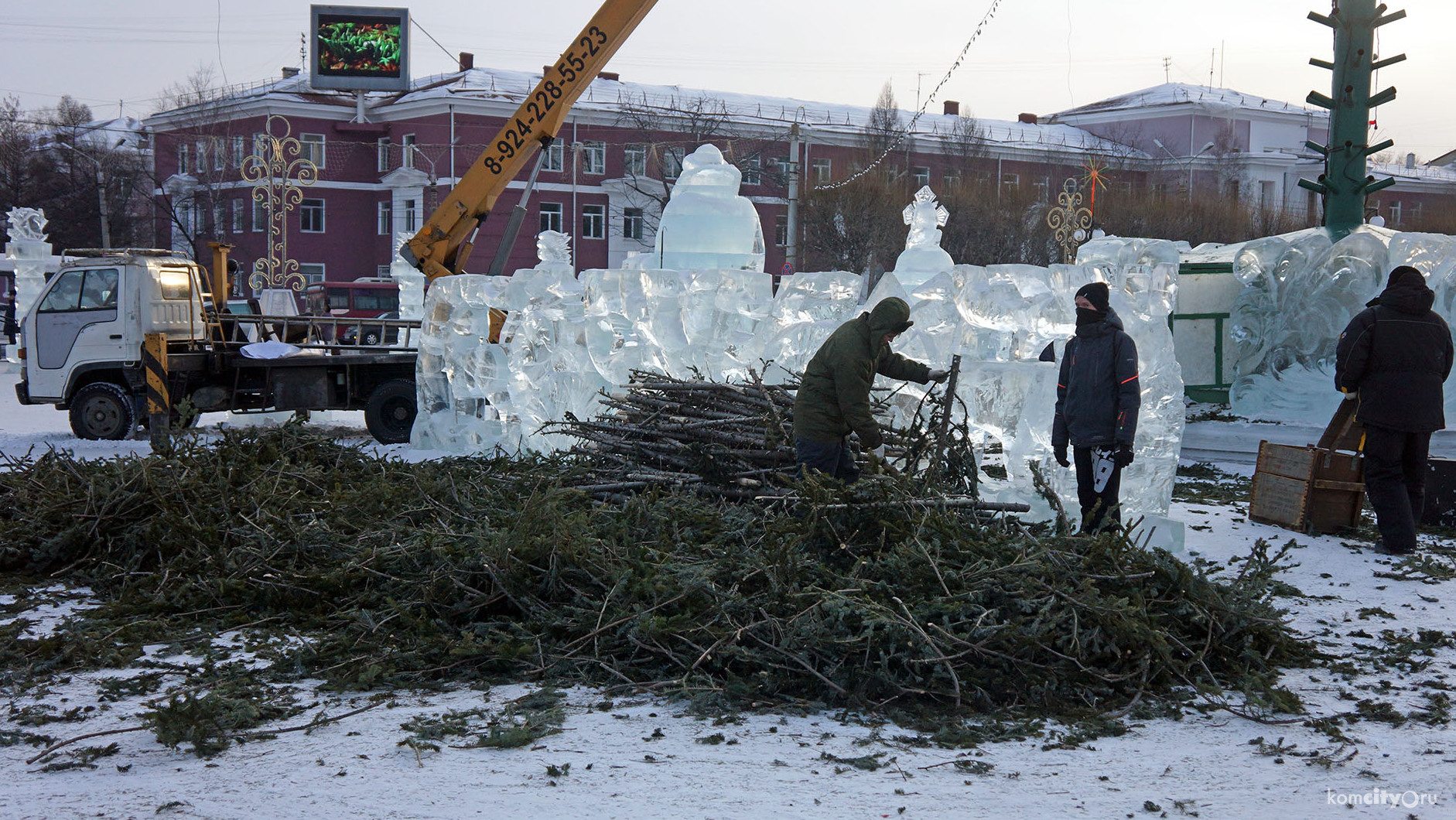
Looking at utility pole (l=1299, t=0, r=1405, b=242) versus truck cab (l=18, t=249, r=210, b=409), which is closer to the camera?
truck cab (l=18, t=249, r=210, b=409)

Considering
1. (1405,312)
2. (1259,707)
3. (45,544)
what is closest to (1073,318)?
(1405,312)

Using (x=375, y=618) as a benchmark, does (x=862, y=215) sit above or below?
above

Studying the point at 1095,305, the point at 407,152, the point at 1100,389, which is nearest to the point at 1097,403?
the point at 1100,389

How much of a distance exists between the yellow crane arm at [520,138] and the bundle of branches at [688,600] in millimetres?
7532

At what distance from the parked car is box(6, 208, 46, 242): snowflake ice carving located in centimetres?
656

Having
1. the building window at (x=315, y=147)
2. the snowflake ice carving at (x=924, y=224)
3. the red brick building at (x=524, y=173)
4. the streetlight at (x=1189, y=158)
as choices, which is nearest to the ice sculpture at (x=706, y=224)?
the snowflake ice carving at (x=924, y=224)

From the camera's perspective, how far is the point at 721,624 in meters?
5.05

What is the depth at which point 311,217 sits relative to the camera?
45062mm

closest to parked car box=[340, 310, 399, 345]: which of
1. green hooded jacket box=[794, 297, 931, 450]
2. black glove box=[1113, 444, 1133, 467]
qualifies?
green hooded jacket box=[794, 297, 931, 450]

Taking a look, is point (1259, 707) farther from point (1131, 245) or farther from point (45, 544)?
point (1131, 245)

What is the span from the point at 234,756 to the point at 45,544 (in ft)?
11.5

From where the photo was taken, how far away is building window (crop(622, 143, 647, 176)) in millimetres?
43375

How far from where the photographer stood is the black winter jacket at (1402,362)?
7445 mm

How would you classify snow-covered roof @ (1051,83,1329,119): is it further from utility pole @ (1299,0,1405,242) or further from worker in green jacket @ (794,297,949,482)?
worker in green jacket @ (794,297,949,482)
